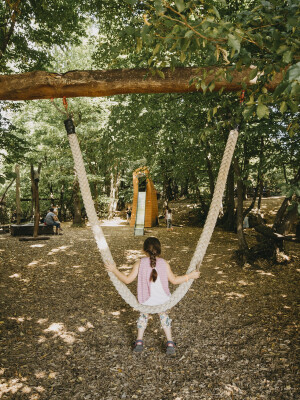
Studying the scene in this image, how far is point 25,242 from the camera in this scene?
25.8 feet

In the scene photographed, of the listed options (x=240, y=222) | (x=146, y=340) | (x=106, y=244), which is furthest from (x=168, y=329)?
(x=240, y=222)

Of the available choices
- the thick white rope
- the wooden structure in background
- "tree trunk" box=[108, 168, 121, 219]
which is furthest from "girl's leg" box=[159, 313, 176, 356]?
"tree trunk" box=[108, 168, 121, 219]

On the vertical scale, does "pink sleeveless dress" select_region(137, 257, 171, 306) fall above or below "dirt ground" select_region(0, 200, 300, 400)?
above

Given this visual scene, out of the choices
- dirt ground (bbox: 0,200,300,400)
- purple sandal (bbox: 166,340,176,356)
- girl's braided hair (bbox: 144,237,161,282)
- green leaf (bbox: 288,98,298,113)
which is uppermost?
green leaf (bbox: 288,98,298,113)

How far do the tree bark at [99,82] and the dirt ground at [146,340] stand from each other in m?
2.43

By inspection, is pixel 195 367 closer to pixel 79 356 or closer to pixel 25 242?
pixel 79 356

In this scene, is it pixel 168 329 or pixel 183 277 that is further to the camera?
pixel 168 329

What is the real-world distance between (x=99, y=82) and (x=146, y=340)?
2.64 metres

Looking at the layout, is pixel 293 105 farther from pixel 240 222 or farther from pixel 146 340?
pixel 240 222

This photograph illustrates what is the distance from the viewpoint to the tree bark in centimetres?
221

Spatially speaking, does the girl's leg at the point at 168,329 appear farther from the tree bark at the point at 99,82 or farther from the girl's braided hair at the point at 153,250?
the tree bark at the point at 99,82

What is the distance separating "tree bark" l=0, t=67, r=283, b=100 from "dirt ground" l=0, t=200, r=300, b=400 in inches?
95.5

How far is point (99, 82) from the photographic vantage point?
7.35 feet

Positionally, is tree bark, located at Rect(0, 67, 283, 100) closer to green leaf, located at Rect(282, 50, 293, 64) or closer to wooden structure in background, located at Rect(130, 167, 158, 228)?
green leaf, located at Rect(282, 50, 293, 64)
